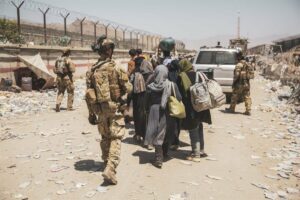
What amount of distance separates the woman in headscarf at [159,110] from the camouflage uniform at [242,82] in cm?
473

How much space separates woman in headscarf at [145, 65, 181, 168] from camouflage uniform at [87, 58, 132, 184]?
2.65ft

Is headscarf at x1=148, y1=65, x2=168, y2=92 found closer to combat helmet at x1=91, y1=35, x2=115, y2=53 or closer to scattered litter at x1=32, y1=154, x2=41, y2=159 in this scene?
combat helmet at x1=91, y1=35, x2=115, y2=53

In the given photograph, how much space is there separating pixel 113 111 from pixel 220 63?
7.52 metres

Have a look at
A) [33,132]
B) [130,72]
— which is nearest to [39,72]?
[33,132]

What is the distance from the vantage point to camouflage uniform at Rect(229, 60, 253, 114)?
945cm

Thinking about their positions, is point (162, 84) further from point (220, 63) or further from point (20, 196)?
point (220, 63)

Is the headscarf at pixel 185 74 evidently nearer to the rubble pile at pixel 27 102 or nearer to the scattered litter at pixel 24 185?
the scattered litter at pixel 24 185

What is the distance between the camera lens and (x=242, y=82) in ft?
31.6

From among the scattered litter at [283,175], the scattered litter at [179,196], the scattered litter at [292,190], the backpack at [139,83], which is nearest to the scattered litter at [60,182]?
the scattered litter at [179,196]

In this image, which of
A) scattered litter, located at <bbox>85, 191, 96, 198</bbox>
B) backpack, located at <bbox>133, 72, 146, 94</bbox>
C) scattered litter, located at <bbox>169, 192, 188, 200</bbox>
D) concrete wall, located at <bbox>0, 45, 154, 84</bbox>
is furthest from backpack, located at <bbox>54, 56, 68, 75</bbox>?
scattered litter, located at <bbox>169, 192, 188, 200</bbox>

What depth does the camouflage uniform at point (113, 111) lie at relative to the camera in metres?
4.46

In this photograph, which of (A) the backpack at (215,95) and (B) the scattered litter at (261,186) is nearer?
(B) the scattered litter at (261,186)

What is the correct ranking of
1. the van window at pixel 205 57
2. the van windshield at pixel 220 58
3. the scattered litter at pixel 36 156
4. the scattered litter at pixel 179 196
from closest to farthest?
the scattered litter at pixel 179 196 → the scattered litter at pixel 36 156 → the van windshield at pixel 220 58 → the van window at pixel 205 57

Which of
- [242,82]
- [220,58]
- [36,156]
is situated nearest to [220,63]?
[220,58]
